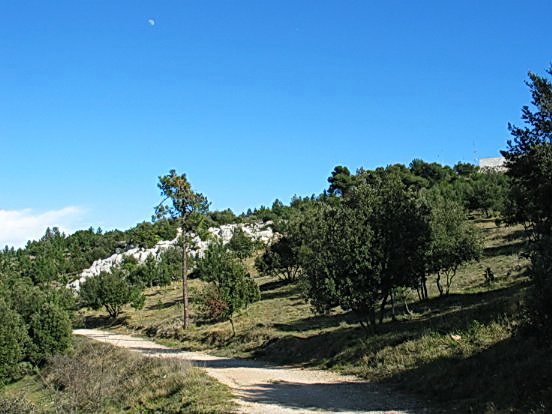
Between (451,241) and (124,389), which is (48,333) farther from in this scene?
(451,241)

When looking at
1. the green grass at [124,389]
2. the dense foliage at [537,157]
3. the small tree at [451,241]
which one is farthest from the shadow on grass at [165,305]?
the dense foliage at [537,157]

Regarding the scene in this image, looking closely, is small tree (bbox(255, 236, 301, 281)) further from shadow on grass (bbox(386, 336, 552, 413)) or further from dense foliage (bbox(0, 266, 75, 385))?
shadow on grass (bbox(386, 336, 552, 413))

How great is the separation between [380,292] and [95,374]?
55.9 ft

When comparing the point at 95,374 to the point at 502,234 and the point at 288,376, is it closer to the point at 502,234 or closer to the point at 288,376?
the point at 288,376

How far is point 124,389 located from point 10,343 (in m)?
16.9

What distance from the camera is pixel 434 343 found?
18562mm

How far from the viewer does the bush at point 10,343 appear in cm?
3299

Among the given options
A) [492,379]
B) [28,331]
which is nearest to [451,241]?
[492,379]

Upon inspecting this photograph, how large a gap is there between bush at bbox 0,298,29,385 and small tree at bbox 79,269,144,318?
2369 centimetres

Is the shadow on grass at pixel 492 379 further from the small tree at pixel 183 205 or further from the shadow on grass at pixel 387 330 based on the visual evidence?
the small tree at pixel 183 205

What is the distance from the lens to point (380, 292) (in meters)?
25.0

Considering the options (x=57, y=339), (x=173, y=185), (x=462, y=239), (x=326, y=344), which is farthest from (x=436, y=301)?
(x=57, y=339)

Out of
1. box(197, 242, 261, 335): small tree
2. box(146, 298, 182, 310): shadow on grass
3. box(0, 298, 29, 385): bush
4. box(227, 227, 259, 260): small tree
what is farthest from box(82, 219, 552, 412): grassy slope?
box(227, 227, 259, 260): small tree

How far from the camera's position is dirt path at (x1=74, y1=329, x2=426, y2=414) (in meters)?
13.6
